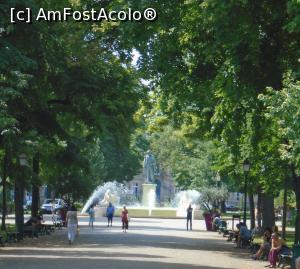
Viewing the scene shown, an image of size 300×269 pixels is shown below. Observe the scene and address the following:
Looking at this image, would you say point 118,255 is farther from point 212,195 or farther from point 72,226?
point 212,195

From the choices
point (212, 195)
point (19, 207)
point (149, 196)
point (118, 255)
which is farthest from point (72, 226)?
point (149, 196)

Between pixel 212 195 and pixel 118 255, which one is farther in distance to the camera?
pixel 212 195

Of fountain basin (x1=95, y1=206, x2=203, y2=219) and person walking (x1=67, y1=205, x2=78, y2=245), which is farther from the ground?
person walking (x1=67, y1=205, x2=78, y2=245)

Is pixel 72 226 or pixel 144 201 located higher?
pixel 72 226

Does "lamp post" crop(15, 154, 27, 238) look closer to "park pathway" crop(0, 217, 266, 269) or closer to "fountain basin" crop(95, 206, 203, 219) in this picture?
"park pathway" crop(0, 217, 266, 269)

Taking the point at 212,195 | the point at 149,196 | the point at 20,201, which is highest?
the point at 20,201

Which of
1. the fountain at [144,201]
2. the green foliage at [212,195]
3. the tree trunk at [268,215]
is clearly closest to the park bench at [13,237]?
the tree trunk at [268,215]

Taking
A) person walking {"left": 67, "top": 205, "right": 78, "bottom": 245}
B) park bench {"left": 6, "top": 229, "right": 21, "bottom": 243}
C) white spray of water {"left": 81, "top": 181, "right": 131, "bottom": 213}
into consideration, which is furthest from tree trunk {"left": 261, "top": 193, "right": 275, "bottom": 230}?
white spray of water {"left": 81, "top": 181, "right": 131, "bottom": 213}

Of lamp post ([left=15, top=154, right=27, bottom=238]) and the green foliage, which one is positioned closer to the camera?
lamp post ([left=15, top=154, right=27, bottom=238])

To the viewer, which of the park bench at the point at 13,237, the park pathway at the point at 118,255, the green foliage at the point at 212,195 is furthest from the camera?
the green foliage at the point at 212,195

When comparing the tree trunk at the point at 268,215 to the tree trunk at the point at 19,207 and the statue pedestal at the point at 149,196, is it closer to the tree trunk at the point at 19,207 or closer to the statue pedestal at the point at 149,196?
the tree trunk at the point at 19,207

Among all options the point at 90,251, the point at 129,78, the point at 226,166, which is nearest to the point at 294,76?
the point at 90,251

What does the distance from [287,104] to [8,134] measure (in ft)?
28.6

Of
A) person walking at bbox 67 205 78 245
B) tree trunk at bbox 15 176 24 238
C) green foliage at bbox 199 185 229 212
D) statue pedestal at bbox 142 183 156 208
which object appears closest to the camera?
person walking at bbox 67 205 78 245
